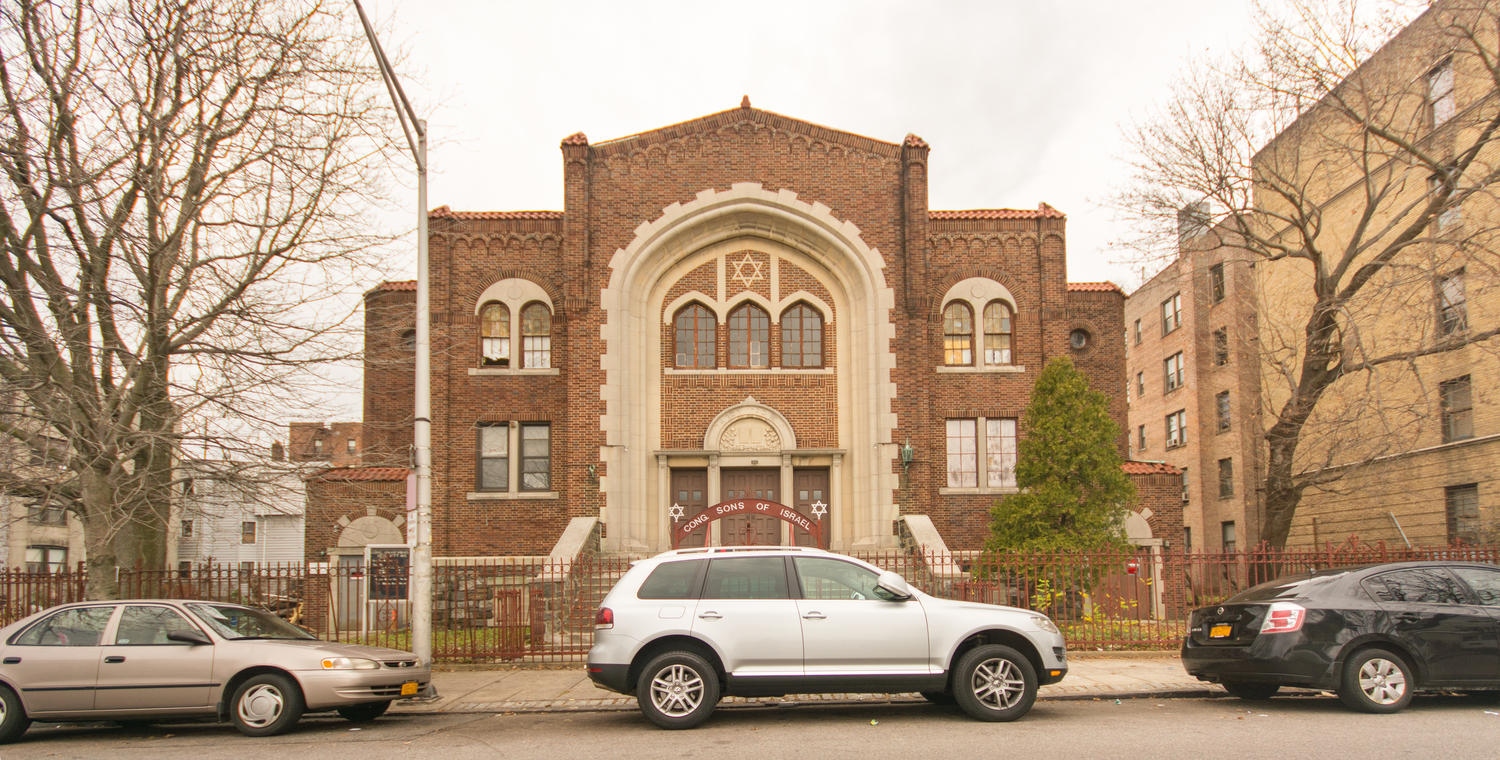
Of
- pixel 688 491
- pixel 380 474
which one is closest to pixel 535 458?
pixel 380 474

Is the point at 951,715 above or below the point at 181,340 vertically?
below

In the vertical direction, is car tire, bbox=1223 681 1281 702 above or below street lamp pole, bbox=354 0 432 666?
below

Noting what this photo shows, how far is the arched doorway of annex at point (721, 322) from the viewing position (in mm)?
23625

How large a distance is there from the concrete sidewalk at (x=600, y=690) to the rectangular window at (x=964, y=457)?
9.01m

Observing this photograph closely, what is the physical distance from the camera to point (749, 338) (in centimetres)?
2467

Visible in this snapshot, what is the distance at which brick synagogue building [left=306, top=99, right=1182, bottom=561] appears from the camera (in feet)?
78.2

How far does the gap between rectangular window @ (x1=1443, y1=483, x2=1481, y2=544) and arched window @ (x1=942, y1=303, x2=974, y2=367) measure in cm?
1138

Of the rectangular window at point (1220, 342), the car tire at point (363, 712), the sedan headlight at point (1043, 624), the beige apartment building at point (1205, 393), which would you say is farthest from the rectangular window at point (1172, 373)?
the car tire at point (363, 712)

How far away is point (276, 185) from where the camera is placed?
1507 centimetres

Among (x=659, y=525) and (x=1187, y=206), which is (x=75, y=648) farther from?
(x=1187, y=206)

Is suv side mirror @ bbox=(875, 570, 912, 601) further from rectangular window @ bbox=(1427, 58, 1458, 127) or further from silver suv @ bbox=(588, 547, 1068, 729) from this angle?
rectangular window @ bbox=(1427, 58, 1458, 127)

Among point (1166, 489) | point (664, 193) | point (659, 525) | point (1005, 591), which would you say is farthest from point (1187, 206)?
point (659, 525)

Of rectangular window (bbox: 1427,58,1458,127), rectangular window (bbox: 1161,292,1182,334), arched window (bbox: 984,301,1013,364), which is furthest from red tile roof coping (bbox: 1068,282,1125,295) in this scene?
rectangular window (bbox: 1161,292,1182,334)

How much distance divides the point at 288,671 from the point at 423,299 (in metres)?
4.47
